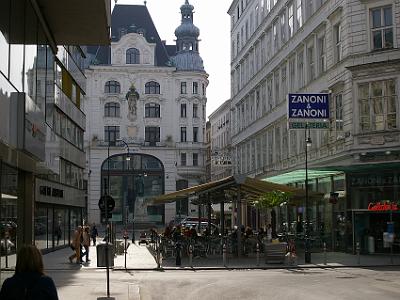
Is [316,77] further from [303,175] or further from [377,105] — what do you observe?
[377,105]

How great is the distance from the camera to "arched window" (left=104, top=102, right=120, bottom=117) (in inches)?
3686

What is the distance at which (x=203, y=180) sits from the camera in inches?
3804

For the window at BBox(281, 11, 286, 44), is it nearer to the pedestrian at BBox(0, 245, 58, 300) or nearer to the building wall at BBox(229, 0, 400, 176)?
the building wall at BBox(229, 0, 400, 176)

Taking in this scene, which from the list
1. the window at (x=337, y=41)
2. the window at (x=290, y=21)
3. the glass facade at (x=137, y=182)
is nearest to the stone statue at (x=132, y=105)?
the glass facade at (x=137, y=182)

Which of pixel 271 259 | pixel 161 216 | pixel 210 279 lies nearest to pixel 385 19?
pixel 271 259

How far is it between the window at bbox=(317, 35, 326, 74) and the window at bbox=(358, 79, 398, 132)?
228 inches

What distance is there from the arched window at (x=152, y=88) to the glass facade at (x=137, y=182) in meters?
9.02

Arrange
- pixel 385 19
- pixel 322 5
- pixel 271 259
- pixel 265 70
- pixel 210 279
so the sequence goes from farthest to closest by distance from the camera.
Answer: pixel 265 70 → pixel 322 5 → pixel 385 19 → pixel 271 259 → pixel 210 279

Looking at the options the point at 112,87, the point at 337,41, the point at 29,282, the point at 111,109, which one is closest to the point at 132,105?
the point at 111,109

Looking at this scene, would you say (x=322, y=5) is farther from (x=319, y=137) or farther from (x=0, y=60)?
(x=0, y=60)

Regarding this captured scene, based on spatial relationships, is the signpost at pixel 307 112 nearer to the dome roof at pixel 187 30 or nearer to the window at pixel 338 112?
the window at pixel 338 112

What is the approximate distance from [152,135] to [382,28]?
206 feet

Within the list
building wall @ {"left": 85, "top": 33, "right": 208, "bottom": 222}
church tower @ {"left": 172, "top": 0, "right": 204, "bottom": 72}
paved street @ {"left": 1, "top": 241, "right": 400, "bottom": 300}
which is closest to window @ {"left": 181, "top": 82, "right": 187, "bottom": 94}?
building wall @ {"left": 85, "top": 33, "right": 208, "bottom": 222}

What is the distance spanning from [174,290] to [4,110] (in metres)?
9.22
